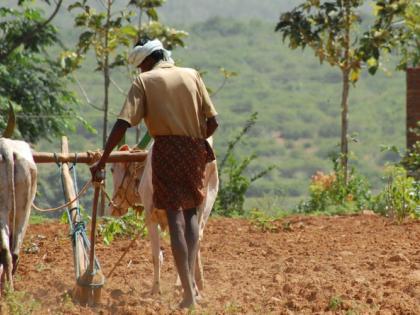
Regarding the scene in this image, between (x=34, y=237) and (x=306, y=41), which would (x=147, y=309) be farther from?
(x=306, y=41)

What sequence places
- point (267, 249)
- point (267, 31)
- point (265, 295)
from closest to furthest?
point (265, 295) → point (267, 249) → point (267, 31)

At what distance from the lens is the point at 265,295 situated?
7.19 m

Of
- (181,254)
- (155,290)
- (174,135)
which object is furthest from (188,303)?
(174,135)

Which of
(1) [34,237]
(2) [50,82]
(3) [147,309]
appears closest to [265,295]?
(3) [147,309]

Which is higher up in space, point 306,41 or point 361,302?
point 306,41

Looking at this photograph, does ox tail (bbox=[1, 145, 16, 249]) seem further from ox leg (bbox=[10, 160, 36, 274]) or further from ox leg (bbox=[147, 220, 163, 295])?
ox leg (bbox=[147, 220, 163, 295])

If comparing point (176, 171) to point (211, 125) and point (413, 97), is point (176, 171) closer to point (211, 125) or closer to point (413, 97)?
point (211, 125)

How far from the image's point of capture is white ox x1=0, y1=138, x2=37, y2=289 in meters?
6.27

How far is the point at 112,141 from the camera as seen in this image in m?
6.74

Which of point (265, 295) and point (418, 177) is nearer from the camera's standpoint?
point (265, 295)

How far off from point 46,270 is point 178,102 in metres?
2.02

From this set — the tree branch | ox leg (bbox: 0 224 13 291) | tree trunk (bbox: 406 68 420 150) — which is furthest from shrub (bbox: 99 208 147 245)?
the tree branch

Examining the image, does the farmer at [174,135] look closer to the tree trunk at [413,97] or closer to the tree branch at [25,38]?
the tree trunk at [413,97]

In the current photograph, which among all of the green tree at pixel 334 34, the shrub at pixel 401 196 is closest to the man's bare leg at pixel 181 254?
the shrub at pixel 401 196
